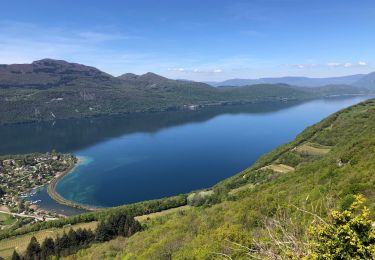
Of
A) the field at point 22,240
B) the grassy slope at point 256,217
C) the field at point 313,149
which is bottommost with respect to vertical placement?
the field at point 22,240

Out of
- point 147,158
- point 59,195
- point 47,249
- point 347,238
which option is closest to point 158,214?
point 47,249

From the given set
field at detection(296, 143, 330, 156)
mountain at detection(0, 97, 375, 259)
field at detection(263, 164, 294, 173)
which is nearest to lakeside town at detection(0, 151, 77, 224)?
mountain at detection(0, 97, 375, 259)

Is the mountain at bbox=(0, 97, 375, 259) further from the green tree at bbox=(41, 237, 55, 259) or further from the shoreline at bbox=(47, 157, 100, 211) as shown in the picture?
the shoreline at bbox=(47, 157, 100, 211)

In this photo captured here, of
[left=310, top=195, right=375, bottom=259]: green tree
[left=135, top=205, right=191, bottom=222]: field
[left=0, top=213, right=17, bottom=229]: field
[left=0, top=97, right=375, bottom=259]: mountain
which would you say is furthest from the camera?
[left=0, top=213, right=17, bottom=229]: field

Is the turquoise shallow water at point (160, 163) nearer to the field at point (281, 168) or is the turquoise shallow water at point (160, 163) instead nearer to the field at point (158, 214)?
the field at point (158, 214)

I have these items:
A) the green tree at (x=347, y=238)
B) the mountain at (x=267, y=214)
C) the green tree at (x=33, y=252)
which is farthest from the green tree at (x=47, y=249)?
the green tree at (x=347, y=238)

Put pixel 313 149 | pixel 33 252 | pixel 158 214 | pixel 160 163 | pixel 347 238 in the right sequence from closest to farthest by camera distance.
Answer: pixel 347 238 < pixel 33 252 < pixel 158 214 < pixel 313 149 < pixel 160 163

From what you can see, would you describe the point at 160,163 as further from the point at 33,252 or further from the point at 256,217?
the point at 256,217
